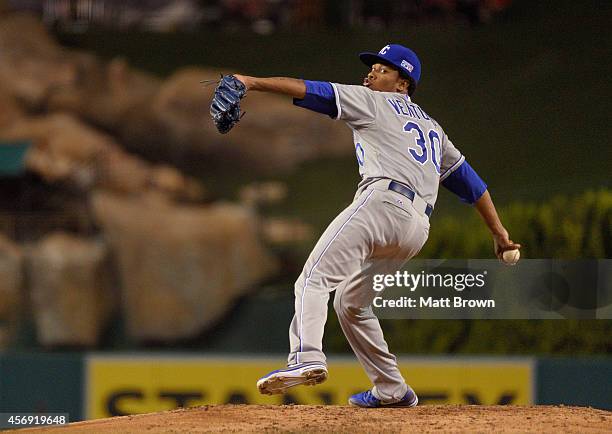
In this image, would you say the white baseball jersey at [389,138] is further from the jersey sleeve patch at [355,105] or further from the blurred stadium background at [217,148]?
the blurred stadium background at [217,148]

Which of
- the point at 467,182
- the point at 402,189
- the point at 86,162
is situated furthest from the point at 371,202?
the point at 86,162

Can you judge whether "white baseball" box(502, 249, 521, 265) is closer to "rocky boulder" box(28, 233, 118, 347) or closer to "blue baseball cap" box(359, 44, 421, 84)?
"blue baseball cap" box(359, 44, 421, 84)

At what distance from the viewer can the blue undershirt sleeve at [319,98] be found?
148 inches

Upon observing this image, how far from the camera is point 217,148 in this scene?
841cm

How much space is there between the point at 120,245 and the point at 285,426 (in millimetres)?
4529

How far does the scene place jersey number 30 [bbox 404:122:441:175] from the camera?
4020mm

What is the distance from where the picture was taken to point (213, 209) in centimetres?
816

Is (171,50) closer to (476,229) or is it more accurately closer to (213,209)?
(213,209)

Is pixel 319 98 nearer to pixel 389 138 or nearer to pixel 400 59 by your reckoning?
pixel 389 138

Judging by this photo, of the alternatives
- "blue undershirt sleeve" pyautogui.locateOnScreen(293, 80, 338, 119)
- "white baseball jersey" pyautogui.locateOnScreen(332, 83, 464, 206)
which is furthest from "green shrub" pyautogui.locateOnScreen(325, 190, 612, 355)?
"blue undershirt sleeve" pyautogui.locateOnScreen(293, 80, 338, 119)

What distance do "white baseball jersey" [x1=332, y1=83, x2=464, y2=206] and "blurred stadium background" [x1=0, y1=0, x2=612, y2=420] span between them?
11.1 ft

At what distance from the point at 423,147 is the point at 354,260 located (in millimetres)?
574

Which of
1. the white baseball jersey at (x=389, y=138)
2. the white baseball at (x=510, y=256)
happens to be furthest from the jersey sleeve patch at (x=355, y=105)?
the white baseball at (x=510, y=256)

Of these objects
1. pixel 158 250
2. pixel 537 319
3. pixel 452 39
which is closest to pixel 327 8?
pixel 452 39
